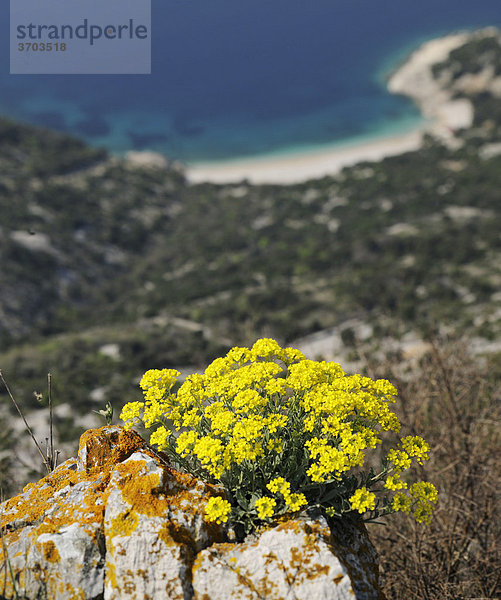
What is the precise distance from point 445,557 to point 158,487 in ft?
9.85

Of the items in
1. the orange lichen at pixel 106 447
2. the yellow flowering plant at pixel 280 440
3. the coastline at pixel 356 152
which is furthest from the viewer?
the coastline at pixel 356 152

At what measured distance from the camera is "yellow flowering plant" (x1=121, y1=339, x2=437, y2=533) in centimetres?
233

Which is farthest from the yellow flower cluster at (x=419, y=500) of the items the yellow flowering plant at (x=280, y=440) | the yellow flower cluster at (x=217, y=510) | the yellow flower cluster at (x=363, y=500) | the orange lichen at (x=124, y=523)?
the orange lichen at (x=124, y=523)

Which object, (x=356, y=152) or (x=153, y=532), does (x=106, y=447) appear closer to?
(x=153, y=532)

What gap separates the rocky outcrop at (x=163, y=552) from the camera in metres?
2.11

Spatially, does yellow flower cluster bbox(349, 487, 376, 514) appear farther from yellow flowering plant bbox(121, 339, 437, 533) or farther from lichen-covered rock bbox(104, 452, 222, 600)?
lichen-covered rock bbox(104, 452, 222, 600)

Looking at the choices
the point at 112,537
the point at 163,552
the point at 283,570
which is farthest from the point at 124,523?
the point at 283,570

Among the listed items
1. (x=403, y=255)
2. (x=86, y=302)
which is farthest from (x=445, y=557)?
(x=86, y=302)

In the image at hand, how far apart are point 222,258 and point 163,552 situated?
2420 cm

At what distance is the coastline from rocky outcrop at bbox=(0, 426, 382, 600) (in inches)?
1379

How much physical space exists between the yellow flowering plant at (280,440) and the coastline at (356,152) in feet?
113

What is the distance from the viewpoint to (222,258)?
26.0m

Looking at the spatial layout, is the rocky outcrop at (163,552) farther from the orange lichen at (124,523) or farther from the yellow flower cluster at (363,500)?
the yellow flower cluster at (363,500)

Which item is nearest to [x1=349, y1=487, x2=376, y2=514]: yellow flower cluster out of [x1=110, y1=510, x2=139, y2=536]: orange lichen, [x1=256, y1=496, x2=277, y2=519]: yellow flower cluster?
[x1=256, y1=496, x2=277, y2=519]: yellow flower cluster
